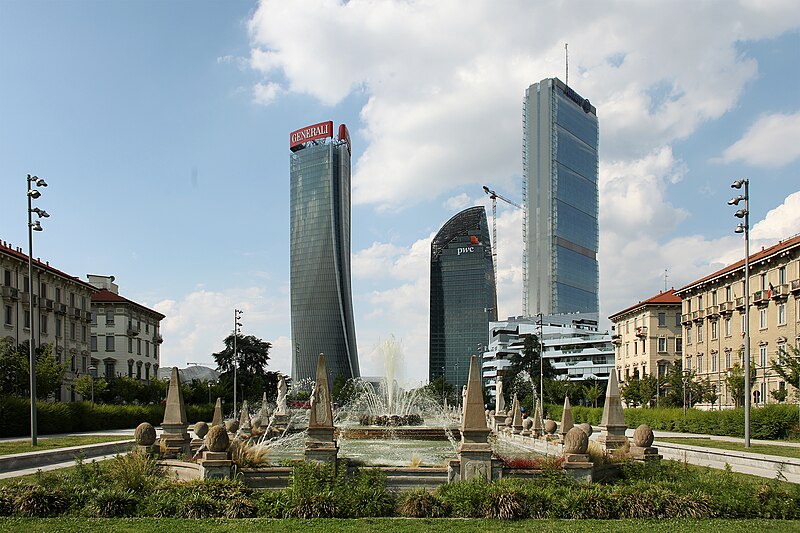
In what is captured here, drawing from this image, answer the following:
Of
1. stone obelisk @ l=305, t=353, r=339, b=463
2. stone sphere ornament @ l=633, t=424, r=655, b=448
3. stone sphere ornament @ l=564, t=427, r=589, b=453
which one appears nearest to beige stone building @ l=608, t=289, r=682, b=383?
stone sphere ornament @ l=633, t=424, r=655, b=448

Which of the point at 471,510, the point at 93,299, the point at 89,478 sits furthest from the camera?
the point at 93,299

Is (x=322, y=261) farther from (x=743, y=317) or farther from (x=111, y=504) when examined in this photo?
(x=111, y=504)

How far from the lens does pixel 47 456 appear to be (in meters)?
24.3

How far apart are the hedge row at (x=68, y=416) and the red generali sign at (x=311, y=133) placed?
418 ft

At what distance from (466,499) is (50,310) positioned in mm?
56387

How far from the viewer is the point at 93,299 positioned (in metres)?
82.1

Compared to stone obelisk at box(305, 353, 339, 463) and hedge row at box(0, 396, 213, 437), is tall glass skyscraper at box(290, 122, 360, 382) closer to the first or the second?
hedge row at box(0, 396, 213, 437)

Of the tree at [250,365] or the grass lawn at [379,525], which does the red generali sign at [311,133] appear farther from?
the grass lawn at [379,525]

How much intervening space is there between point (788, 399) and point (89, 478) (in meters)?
48.4

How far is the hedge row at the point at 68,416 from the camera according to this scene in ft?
123

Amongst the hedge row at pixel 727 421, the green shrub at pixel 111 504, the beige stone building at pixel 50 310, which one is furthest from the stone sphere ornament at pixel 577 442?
the beige stone building at pixel 50 310

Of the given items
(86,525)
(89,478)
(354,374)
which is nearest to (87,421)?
(89,478)

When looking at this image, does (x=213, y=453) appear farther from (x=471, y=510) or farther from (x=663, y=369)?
(x=663, y=369)

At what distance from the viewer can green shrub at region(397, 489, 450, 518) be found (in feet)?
46.0
